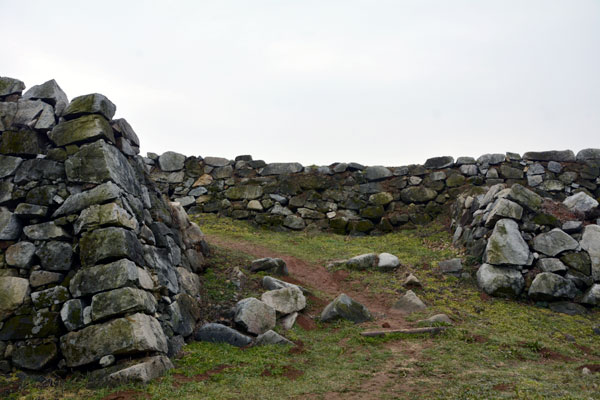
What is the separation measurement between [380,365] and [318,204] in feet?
40.7

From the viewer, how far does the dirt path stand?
1015cm

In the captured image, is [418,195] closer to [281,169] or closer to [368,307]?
[281,169]

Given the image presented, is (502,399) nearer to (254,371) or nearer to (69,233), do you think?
(254,371)

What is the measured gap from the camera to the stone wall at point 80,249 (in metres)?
6.39

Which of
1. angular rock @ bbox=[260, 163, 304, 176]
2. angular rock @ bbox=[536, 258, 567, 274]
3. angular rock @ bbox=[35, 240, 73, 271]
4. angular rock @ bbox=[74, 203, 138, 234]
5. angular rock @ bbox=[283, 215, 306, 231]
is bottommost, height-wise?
angular rock @ bbox=[536, 258, 567, 274]

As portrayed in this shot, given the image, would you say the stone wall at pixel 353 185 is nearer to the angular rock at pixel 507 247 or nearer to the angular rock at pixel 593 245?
the angular rock at pixel 507 247

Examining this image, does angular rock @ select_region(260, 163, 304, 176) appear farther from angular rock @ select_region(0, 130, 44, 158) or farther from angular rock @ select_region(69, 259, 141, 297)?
angular rock @ select_region(69, 259, 141, 297)

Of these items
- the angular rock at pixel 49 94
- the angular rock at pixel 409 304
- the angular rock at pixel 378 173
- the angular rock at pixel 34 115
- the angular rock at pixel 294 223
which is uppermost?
the angular rock at pixel 49 94

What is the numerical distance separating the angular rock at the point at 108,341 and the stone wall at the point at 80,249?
0.02 metres

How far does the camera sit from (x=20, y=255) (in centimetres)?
724

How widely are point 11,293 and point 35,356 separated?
4.09 ft

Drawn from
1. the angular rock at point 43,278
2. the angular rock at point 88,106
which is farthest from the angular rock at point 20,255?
the angular rock at point 88,106

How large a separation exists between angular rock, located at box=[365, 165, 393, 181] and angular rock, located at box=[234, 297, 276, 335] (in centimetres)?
1181

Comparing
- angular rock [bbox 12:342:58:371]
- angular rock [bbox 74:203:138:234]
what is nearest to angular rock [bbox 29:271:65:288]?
angular rock [bbox 74:203:138:234]
